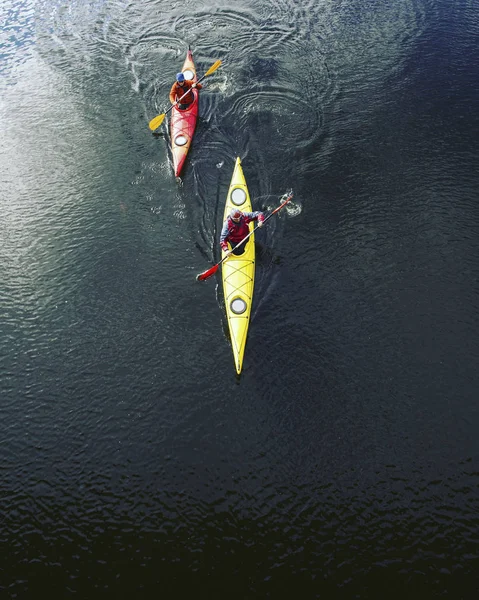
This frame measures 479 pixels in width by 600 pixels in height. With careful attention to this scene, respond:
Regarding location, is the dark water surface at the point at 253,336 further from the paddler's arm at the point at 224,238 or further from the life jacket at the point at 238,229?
the life jacket at the point at 238,229

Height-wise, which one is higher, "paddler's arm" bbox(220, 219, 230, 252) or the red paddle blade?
"paddler's arm" bbox(220, 219, 230, 252)

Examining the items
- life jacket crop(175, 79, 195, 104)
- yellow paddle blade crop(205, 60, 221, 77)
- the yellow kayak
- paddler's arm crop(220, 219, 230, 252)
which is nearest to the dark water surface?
the yellow kayak

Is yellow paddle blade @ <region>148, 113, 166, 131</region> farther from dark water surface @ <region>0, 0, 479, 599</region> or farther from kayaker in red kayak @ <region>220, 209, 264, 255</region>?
kayaker in red kayak @ <region>220, 209, 264, 255</region>

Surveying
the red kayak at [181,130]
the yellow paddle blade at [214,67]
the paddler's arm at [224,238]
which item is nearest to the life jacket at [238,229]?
the paddler's arm at [224,238]

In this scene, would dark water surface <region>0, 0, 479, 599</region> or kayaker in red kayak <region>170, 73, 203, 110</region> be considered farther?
kayaker in red kayak <region>170, 73, 203, 110</region>

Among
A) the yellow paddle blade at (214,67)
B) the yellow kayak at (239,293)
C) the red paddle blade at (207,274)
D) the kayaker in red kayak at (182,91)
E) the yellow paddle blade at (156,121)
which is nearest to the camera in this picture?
the yellow kayak at (239,293)

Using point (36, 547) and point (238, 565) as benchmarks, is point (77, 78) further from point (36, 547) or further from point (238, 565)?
point (238, 565)

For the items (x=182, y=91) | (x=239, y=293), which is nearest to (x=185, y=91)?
(x=182, y=91)
